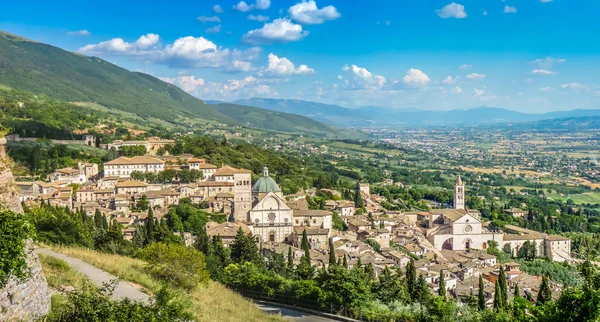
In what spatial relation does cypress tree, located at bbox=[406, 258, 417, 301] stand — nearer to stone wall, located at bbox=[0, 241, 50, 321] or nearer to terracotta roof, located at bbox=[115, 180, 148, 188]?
stone wall, located at bbox=[0, 241, 50, 321]

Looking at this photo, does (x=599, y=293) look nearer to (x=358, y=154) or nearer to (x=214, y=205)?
(x=214, y=205)

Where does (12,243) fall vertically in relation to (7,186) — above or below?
below

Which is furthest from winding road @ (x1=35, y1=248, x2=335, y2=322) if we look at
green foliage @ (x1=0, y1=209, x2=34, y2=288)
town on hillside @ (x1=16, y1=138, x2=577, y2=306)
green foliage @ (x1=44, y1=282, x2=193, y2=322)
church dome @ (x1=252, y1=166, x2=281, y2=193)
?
church dome @ (x1=252, y1=166, x2=281, y2=193)

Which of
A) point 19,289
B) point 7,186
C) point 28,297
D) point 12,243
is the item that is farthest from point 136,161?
point 12,243

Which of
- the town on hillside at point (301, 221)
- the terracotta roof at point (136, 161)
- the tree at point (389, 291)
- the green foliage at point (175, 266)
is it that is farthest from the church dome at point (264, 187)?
the green foliage at point (175, 266)

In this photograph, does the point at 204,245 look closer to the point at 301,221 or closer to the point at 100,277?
the point at 301,221

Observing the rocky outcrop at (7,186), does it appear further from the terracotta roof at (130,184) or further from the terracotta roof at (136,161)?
the terracotta roof at (136,161)
